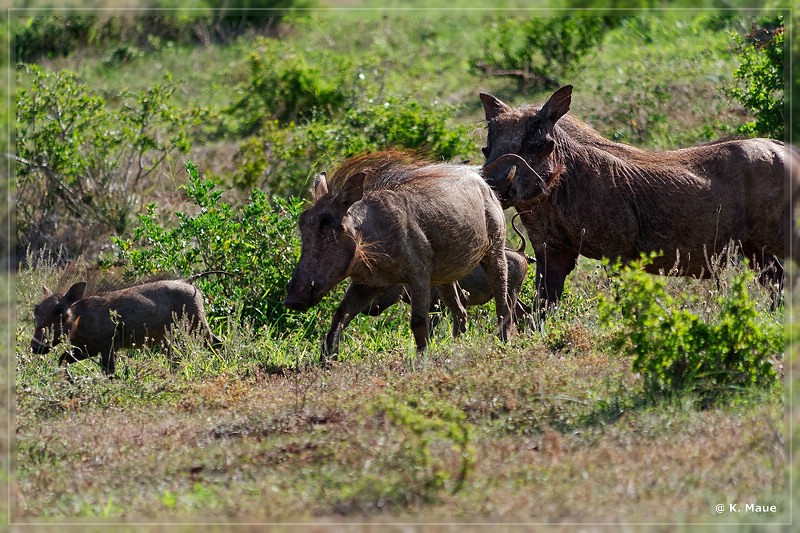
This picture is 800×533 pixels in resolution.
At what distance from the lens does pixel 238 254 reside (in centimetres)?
1035

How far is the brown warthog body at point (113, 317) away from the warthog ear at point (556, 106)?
9.80 feet

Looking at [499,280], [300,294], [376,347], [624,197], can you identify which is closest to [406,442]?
[300,294]

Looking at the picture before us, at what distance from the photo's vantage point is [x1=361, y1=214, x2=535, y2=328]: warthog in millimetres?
9734

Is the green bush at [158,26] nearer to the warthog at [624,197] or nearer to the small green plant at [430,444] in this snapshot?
the warthog at [624,197]

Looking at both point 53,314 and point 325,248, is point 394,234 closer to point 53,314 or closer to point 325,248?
point 325,248

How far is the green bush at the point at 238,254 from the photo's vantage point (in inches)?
399

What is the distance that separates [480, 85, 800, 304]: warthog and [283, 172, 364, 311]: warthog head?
5.00 ft

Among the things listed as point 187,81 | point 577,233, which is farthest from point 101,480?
point 187,81

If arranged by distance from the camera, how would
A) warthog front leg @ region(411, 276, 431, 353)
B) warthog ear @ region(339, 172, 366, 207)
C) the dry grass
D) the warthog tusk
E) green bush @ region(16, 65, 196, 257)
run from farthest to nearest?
green bush @ region(16, 65, 196, 257), the warthog tusk, warthog front leg @ region(411, 276, 431, 353), warthog ear @ region(339, 172, 366, 207), the dry grass

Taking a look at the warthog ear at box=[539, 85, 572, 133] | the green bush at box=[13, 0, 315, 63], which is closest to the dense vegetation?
the green bush at box=[13, 0, 315, 63]

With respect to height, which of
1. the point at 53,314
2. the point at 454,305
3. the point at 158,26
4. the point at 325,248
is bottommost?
the point at 53,314

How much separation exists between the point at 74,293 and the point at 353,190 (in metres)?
2.74

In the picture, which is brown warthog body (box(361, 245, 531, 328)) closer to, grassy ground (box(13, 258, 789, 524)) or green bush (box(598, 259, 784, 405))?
grassy ground (box(13, 258, 789, 524))

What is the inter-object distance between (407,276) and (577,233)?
61.0 inches
